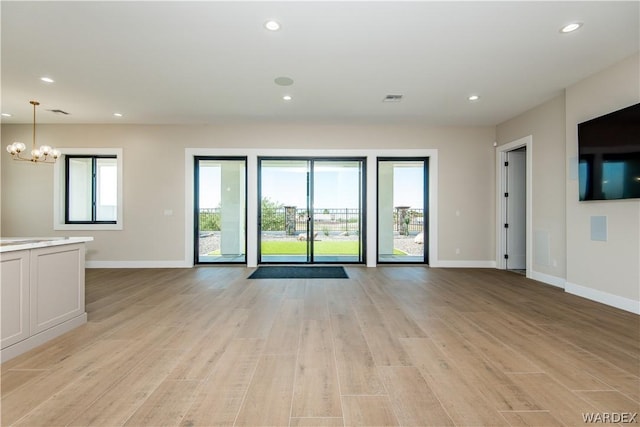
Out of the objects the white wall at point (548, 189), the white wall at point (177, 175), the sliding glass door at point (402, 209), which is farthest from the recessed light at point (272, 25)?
the white wall at point (548, 189)

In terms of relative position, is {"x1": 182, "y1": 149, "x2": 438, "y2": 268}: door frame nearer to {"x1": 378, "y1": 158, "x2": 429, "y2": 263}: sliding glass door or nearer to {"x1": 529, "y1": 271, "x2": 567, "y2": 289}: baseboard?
{"x1": 378, "y1": 158, "x2": 429, "y2": 263}: sliding glass door

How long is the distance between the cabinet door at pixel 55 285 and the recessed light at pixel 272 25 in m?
2.93

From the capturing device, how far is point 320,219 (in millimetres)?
6387

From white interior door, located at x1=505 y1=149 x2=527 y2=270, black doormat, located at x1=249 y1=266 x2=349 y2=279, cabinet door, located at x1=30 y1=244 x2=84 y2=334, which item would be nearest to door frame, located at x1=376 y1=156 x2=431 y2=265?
black doormat, located at x1=249 y1=266 x2=349 y2=279

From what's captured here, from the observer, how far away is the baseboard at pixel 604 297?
3.35m

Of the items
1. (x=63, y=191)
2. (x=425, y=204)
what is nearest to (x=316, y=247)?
(x=425, y=204)

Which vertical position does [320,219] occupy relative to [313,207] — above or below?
below

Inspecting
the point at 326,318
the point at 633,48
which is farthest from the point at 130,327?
the point at 633,48

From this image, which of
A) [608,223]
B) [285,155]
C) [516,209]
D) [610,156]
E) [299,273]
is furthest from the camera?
[285,155]

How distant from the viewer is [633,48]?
3225 mm

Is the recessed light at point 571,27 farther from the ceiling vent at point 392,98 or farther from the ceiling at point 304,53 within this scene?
the ceiling vent at point 392,98

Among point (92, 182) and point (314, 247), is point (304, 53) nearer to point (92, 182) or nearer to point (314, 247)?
point (314, 247)

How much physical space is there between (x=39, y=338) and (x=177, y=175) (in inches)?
162

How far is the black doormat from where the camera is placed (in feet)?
17.0
